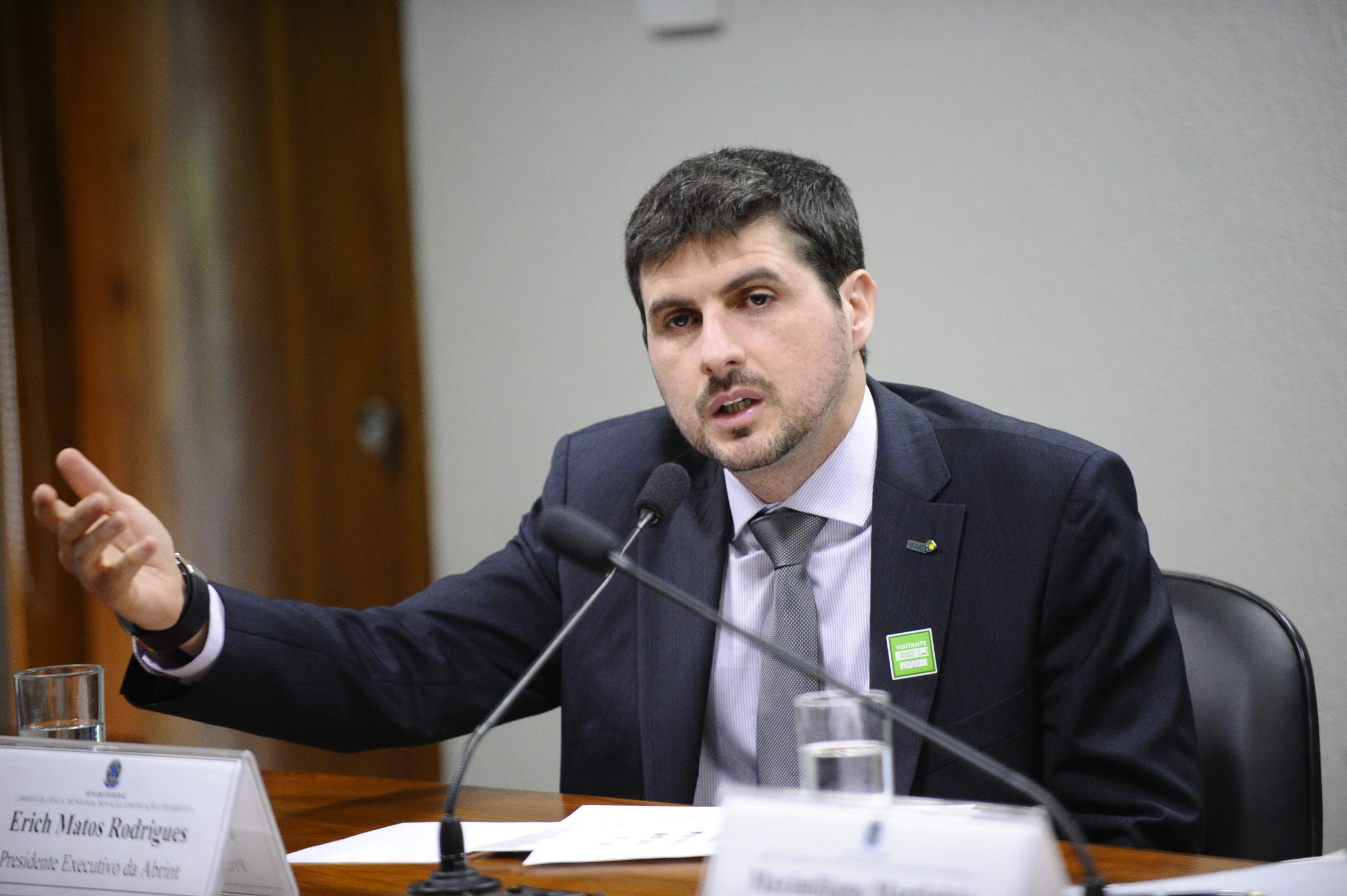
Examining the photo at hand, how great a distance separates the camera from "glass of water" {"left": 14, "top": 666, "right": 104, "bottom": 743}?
121cm

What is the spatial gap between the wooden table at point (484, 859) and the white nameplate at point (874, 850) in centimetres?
25

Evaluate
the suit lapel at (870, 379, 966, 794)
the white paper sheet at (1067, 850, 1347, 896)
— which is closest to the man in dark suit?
the suit lapel at (870, 379, 966, 794)

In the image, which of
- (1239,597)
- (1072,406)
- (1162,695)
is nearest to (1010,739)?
(1162,695)

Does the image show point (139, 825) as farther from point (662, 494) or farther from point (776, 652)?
point (662, 494)

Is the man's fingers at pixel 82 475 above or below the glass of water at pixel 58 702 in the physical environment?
above

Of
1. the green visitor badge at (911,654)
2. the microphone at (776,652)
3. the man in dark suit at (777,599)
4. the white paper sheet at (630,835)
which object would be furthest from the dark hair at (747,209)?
the white paper sheet at (630,835)

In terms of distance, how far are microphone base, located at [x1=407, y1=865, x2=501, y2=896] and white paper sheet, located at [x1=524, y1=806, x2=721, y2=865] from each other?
0.43ft

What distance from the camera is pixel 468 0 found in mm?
2877

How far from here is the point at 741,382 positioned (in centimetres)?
154

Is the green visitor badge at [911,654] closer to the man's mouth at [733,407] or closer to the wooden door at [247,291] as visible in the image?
the man's mouth at [733,407]

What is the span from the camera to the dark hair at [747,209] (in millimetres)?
1570

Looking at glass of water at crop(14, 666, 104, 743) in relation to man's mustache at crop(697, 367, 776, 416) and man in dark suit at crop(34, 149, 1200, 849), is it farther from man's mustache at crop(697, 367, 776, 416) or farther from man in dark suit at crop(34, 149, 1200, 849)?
man's mustache at crop(697, 367, 776, 416)

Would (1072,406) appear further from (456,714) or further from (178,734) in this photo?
(178,734)

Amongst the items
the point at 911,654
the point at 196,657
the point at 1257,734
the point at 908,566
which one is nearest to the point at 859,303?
the point at 908,566
